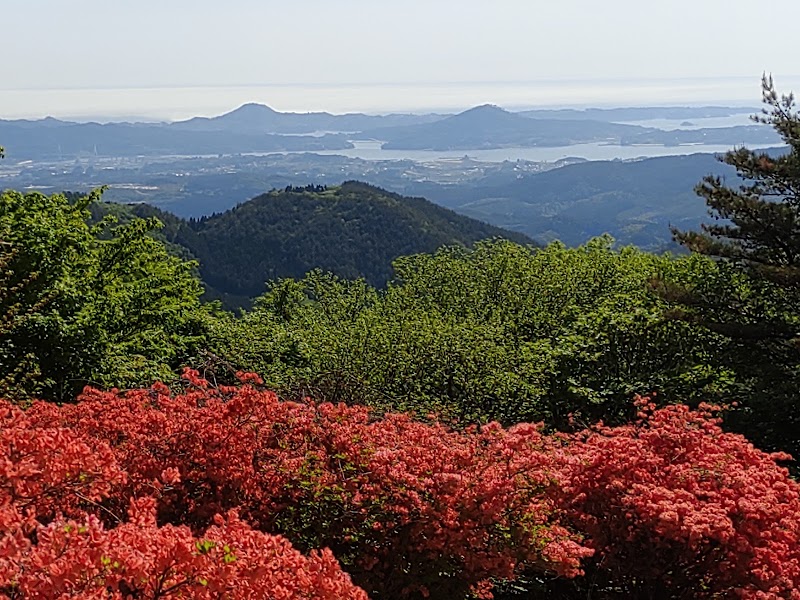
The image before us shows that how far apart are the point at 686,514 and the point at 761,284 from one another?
9096 millimetres

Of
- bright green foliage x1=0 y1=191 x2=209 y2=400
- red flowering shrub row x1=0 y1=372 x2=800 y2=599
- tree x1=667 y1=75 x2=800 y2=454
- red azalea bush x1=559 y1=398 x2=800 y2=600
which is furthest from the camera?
tree x1=667 y1=75 x2=800 y2=454

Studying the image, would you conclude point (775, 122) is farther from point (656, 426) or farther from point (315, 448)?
point (315, 448)

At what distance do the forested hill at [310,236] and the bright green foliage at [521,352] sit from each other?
64355 millimetres

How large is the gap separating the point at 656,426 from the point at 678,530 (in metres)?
1.65

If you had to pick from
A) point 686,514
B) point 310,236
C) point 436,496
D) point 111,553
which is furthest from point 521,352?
point 310,236

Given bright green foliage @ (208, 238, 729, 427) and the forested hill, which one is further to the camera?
the forested hill

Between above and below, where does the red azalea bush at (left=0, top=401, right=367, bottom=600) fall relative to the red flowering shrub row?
above

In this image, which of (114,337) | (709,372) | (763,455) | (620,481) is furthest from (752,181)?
(114,337)

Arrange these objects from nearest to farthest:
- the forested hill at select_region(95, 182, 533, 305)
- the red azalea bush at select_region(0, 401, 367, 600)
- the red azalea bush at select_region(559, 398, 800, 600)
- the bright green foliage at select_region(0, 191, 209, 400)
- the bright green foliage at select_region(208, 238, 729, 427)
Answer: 1. the red azalea bush at select_region(0, 401, 367, 600)
2. the red azalea bush at select_region(559, 398, 800, 600)
3. the bright green foliage at select_region(0, 191, 209, 400)
4. the bright green foliage at select_region(208, 238, 729, 427)
5. the forested hill at select_region(95, 182, 533, 305)

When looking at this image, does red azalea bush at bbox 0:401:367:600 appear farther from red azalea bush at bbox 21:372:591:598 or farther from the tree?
the tree

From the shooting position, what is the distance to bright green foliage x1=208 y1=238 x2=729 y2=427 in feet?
40.5

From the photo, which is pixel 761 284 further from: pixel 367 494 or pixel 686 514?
pixel 367 494

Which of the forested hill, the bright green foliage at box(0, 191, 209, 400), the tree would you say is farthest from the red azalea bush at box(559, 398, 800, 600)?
the forested hill

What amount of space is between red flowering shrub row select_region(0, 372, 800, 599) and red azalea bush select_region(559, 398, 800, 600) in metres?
0.01
